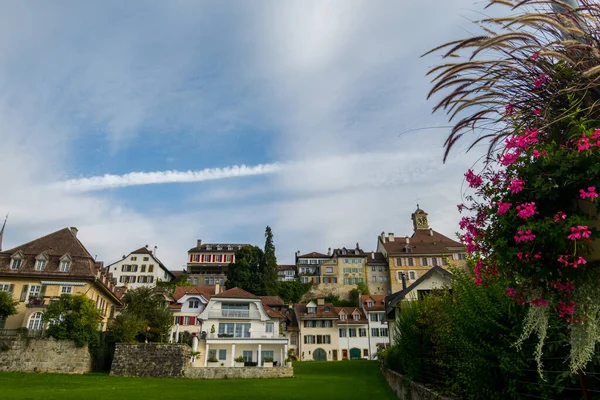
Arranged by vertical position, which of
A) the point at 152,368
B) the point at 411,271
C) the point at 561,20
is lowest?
the point at 152,368

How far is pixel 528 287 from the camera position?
3117 mm

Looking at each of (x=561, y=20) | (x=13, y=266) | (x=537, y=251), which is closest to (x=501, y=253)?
(x=537, y=251)

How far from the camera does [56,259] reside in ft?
119

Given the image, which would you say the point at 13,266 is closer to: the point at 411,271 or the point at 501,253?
the point at 501,253

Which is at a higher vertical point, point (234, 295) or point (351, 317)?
point (234, 295)

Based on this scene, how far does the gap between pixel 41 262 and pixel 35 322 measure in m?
5.35

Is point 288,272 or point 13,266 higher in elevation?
point 288,272

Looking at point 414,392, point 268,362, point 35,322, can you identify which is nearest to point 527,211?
point 414,392

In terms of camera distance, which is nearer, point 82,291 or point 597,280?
point 597,280

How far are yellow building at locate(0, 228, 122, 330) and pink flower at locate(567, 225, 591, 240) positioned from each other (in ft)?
124

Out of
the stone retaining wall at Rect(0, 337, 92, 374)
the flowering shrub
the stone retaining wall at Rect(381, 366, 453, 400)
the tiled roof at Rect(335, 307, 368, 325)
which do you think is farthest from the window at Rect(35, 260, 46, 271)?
the tiled roof at Rect(335, 307, 368, 325)

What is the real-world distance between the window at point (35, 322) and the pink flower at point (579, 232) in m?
39.9

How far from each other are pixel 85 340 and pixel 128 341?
10.8 feet

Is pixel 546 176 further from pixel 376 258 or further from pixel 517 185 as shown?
pixel 376 258
